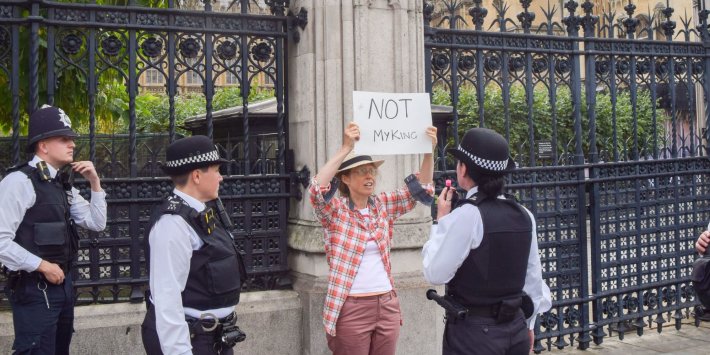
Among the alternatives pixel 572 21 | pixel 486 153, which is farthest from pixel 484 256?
pixel 572 21

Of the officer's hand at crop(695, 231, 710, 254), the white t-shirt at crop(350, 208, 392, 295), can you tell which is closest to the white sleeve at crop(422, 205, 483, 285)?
the white t-shirt at crop(350, 208, 392, 295)

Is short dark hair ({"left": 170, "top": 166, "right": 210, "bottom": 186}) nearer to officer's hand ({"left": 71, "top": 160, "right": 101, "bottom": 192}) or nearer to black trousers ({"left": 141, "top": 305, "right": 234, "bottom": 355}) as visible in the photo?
black trousers ({"left": 141, "top": 305, "right": 234, "bottom": 355})

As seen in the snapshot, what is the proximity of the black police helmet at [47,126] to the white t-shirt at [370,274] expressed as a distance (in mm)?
2075

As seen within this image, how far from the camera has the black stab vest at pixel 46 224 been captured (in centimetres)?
447

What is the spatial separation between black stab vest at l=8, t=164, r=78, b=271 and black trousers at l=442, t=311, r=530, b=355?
251 centimetres

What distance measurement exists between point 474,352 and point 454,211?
78 cm

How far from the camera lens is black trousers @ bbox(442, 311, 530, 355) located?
3918 mm

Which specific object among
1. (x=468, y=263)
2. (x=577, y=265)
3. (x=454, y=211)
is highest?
(x=454, y=211)

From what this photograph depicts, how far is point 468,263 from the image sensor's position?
3.95 m

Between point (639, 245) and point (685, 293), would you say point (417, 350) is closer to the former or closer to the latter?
point (639, 245)

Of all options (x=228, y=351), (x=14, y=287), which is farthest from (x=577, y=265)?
(x=14, y=287)

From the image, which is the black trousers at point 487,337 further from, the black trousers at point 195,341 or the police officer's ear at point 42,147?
the police officer's ear at point 42,147

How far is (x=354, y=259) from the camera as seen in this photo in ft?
16.1

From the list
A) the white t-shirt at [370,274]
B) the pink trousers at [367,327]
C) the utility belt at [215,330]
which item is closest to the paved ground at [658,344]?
the pink trousers at [367,327]
